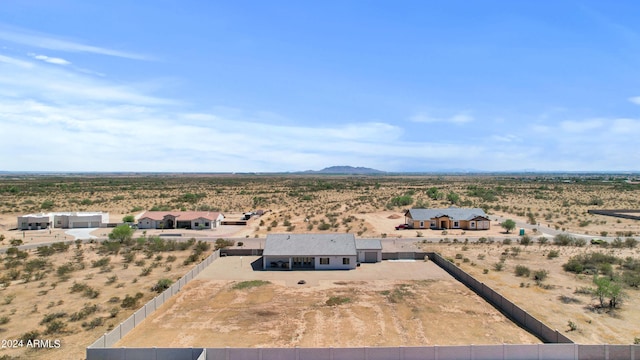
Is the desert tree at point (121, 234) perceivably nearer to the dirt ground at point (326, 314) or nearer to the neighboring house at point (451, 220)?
the dirt ground at point (326, 314)

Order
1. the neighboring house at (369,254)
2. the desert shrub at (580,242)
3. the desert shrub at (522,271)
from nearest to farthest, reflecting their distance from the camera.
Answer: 1. the desert shrub at (522,271)
2. the neighboring house at (369,254)
3. the desert shrub at (580,242)

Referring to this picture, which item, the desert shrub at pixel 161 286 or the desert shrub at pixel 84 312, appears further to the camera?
the desert shrub at pixel 161 286

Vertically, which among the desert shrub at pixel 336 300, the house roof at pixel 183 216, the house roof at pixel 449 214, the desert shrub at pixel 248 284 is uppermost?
the house roof at pixel 449 214

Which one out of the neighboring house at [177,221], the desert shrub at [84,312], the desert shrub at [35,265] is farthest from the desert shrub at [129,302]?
the neighboring house at [177,221]

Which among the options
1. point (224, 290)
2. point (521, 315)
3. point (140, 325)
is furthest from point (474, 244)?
point (140, 325)

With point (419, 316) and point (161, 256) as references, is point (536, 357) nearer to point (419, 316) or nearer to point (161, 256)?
point (419, 316)

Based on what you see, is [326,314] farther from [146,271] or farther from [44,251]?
[44,251]
